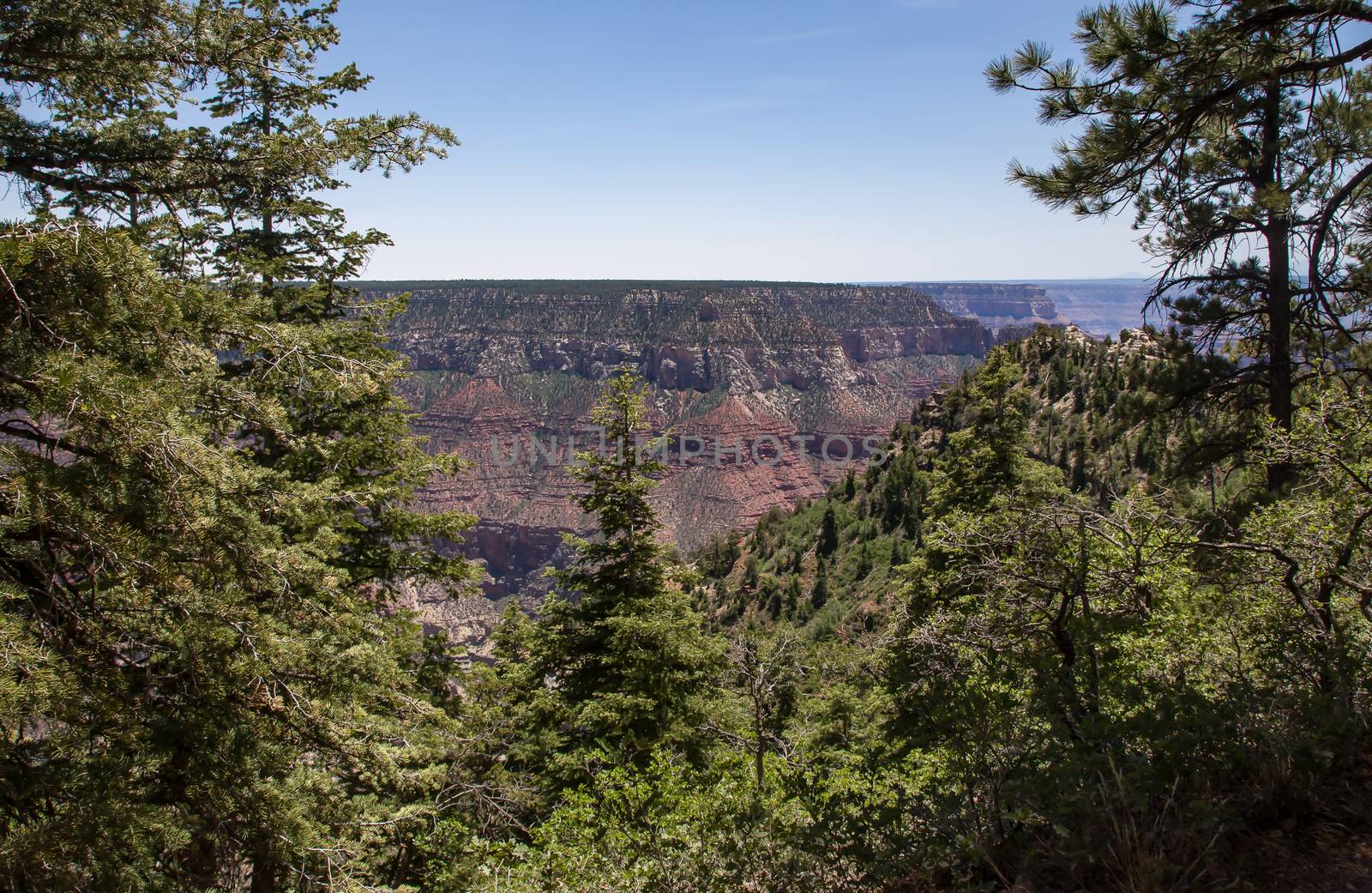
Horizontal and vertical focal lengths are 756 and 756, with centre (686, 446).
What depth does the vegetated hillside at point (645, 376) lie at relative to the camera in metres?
138

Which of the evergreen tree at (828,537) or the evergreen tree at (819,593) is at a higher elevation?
the evergreen tree at (828,537)

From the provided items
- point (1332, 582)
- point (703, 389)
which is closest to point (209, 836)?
point (1332, 582)

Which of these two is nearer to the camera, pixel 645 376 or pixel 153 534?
pixel 153 534

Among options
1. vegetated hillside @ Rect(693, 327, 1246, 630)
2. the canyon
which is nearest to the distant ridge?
the canyon

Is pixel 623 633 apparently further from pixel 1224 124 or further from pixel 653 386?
pixel 653 386

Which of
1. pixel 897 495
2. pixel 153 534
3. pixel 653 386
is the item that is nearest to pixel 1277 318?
pixel 153 534

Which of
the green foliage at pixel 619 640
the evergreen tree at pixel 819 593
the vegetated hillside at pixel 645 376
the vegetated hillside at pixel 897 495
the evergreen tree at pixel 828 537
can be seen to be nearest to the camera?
the green foliage at pixel 619 640

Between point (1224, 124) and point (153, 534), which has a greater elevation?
point (1224, 124)

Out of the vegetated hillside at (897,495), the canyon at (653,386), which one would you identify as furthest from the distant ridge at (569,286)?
the vegetated hillside at (897,495)

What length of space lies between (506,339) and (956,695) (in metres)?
152

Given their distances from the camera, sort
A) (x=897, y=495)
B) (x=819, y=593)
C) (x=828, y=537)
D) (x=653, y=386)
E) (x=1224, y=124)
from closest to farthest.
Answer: (x=1224, y=124)
(x=819, y=593)
(x=897, y=495)
(x=828, y=537)
(x=653, y=386)

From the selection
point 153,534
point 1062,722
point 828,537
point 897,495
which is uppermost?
point 153,534

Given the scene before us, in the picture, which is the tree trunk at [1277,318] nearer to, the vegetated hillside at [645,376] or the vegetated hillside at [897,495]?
the vegetated hillside at [897,495]

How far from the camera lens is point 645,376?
145000mm
